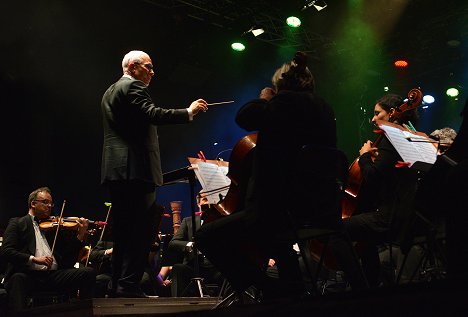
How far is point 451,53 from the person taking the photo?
8312 mm

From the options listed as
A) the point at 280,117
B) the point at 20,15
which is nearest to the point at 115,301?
the point at 280,117

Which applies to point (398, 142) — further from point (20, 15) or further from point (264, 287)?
point (20, 15)

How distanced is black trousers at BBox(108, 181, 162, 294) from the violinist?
1.18m

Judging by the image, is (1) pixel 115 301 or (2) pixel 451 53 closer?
(1) pixel 115 301

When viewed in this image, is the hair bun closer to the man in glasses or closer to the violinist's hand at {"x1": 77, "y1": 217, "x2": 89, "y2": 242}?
the man in glasses

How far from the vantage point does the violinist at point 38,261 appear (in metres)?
3.91

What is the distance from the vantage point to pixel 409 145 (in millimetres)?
3062

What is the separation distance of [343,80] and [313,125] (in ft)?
21.2

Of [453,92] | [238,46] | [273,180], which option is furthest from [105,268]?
[453,92]

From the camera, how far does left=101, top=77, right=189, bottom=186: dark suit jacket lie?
10.00 ft

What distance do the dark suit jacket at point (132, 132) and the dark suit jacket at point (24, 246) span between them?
54.8 inches

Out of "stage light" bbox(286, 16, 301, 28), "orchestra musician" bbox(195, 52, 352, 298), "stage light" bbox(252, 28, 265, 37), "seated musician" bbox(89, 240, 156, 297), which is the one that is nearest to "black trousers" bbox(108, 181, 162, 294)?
"orchestra musician" bbox(195, 52, 352, 298)

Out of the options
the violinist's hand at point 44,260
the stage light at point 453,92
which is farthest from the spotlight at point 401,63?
the violinist's hand at point 44,260

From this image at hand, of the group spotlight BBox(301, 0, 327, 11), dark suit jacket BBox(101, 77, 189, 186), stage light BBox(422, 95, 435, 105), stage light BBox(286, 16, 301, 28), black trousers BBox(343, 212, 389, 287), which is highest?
spotlight BBox(301, 0, 327, 11)
